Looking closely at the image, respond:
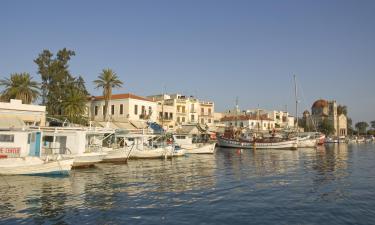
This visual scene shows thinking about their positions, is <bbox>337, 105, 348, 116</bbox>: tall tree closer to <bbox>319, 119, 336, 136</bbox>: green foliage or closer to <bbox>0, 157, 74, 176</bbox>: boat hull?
<bbox>319, 119, 336, 136</bbox>: green foliage

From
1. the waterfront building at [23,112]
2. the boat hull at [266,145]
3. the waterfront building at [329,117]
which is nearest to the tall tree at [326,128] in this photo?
the waterfront building at [329,117]

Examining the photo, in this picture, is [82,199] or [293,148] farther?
[293,148]

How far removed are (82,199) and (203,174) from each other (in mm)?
12894

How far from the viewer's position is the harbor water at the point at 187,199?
49.9 ft

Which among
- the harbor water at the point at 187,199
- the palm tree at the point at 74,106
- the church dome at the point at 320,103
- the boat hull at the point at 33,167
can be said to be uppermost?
the church dome at the point at 320,103

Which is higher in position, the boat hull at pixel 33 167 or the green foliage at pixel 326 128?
the green foliage at pixel 326 128

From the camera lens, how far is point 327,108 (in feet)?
586

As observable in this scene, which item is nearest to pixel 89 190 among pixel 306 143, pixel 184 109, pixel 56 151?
pixel 56 151

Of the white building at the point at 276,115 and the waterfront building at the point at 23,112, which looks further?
the white building at the point at 276,115

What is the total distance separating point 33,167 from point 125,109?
1632 inches

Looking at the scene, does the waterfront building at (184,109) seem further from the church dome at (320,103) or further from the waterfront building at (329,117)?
the church dome at (320,103)

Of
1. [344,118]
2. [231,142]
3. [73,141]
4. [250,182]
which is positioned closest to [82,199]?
[250,182]

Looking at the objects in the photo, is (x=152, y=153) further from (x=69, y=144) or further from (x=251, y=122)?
(x=251, y=122)

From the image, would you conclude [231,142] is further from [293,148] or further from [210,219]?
[210,219]
